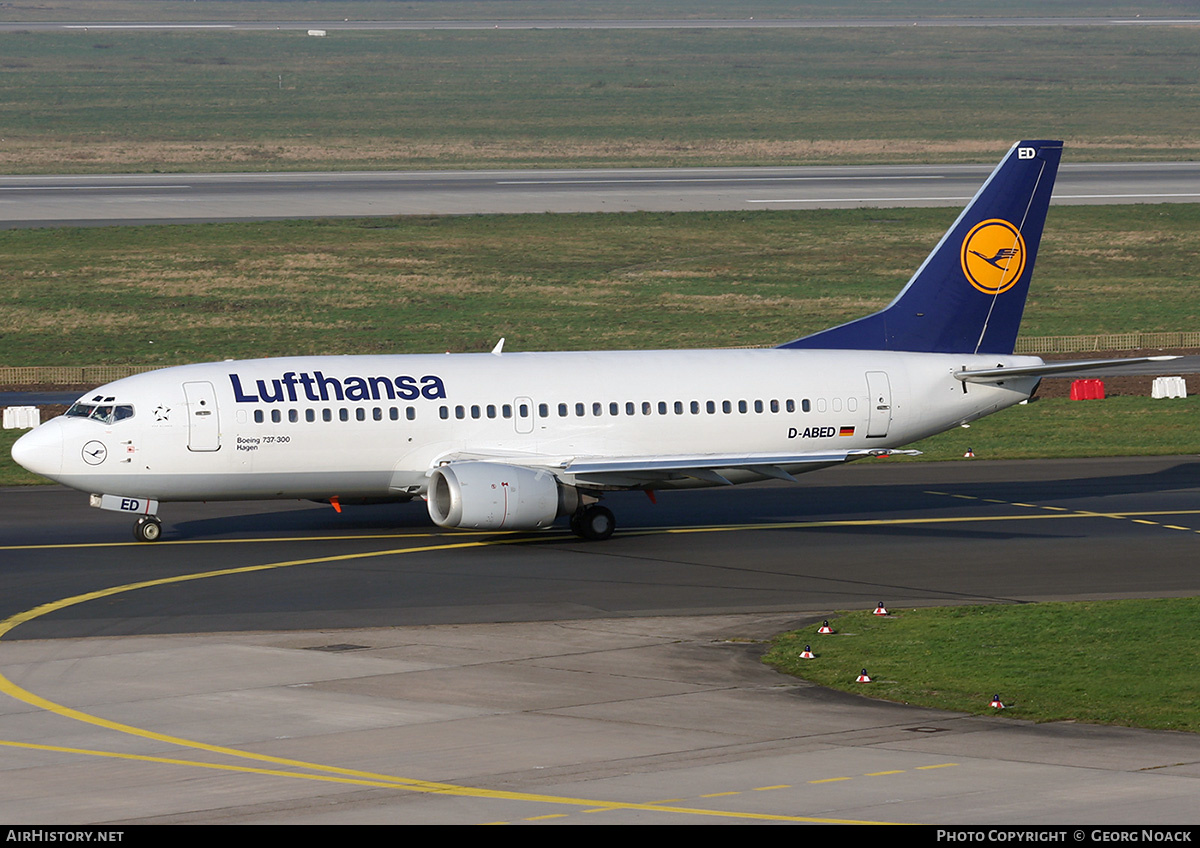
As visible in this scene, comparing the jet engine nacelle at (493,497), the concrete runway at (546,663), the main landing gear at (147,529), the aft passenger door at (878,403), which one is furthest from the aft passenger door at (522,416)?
the main landing gear at (147,529)

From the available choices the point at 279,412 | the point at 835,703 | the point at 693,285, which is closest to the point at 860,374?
the point at 279,412

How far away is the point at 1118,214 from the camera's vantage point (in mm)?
106000

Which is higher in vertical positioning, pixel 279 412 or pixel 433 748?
pixel 279 412

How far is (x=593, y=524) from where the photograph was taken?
132ft

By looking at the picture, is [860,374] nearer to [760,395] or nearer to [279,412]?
→ [760,395]

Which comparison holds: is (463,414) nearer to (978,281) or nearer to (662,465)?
(662,465)

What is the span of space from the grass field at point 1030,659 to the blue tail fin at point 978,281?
44.8 ft

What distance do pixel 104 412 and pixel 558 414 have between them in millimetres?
11294

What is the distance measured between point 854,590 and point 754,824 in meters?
16.7

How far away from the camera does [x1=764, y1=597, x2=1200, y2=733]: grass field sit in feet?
81.6

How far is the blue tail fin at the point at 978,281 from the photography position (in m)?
44.4

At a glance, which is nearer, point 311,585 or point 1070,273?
point 311,585

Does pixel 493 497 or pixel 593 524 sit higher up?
pixel 493 497

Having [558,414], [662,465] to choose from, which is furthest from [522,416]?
[662,465]
